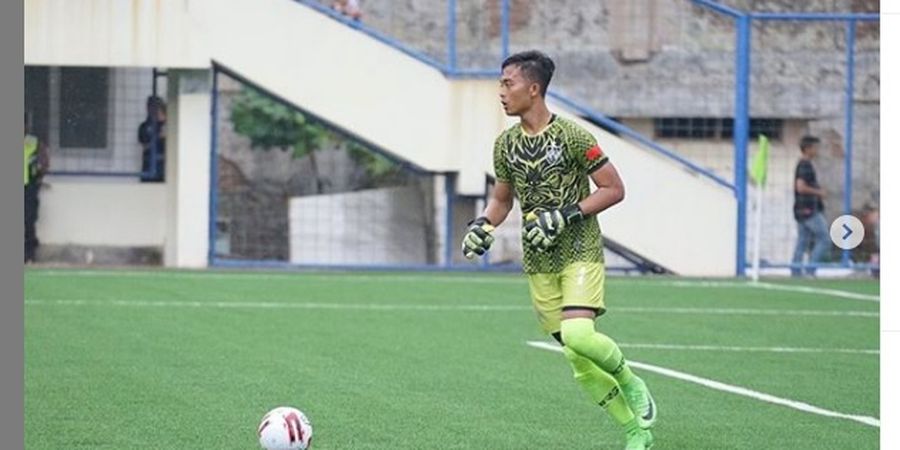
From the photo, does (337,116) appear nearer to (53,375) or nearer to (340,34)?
(340,34)

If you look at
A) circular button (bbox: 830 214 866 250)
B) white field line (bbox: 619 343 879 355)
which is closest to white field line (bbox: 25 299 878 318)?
white field line (bbox: 619 343 879 355)

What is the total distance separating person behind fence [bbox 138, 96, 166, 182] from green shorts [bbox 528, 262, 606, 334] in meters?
15.9

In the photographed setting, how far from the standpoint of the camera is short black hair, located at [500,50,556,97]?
34.4 ft

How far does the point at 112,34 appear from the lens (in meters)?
Answer: 24.1

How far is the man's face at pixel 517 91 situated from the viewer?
10445 mm

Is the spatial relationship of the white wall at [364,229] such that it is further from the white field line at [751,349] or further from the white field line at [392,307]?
the white field line at [751,349]

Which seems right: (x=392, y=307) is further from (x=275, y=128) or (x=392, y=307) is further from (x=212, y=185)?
(x=275, y=128)

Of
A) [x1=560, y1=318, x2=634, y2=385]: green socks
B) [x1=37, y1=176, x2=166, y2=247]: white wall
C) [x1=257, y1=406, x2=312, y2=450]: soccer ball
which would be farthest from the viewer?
[x1=37, y1=176, x2=166, y2=247]: white wall

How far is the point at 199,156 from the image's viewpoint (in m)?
24.9

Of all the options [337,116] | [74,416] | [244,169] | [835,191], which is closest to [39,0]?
[337,116]

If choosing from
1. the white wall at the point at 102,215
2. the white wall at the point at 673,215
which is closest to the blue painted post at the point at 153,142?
the white wall at the point at 102,215

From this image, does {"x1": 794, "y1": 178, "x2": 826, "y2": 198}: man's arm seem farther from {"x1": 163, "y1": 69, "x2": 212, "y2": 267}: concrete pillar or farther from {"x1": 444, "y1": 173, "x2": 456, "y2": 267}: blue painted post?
{"x1": 163, "y1": 69, "x2": 212, "y2": 267}: concrete pillar

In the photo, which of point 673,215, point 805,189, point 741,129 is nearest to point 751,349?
point 673,215

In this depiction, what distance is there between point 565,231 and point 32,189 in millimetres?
15832
